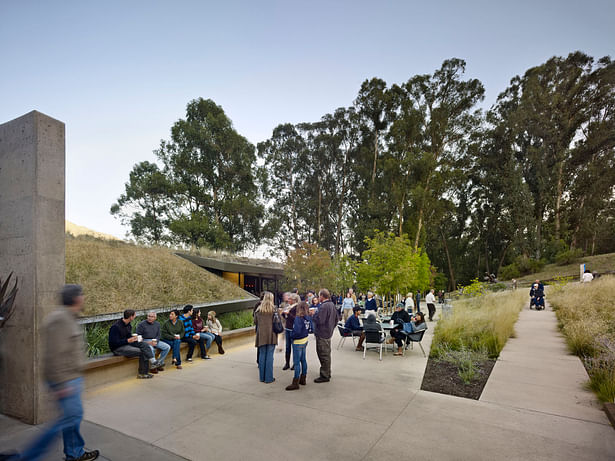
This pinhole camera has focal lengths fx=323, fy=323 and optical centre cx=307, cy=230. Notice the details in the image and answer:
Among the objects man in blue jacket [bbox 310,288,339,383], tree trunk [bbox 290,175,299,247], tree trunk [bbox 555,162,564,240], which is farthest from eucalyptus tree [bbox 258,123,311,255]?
man in blue jacket [bbox 310,288,339,383]

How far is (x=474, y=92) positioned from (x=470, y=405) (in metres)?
33.2

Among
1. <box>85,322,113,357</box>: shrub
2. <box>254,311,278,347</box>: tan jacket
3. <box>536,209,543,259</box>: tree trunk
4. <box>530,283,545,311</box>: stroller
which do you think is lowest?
<box>530,283,545,311</box>: stroller

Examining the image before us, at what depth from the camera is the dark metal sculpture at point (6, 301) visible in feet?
12.9

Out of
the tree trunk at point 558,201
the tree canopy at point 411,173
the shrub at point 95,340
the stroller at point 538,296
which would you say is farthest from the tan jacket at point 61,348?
the tree trunk at point 558,201

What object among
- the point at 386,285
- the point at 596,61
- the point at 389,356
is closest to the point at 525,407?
the point at 389,356

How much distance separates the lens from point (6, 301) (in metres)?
3.93

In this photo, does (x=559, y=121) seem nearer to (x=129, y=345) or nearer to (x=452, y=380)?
(x=452, y=380)

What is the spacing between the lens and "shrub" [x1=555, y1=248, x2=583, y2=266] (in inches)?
1251

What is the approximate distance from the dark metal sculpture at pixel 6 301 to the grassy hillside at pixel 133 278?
4.22 m

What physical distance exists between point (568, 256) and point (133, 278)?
1491 inches

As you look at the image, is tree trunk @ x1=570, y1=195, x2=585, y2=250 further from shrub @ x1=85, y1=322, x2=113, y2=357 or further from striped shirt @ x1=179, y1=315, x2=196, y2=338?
shrub @ x1=85, y1=322, x2=113, y2=357

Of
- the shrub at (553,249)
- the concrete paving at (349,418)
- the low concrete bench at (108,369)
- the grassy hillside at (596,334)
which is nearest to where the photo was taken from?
the concrete paving at (349,418)

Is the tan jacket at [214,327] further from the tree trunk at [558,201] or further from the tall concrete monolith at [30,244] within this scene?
the tree trunk at [558,201]

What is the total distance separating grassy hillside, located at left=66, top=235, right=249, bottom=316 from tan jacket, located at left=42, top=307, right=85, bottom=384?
6.02 meters
